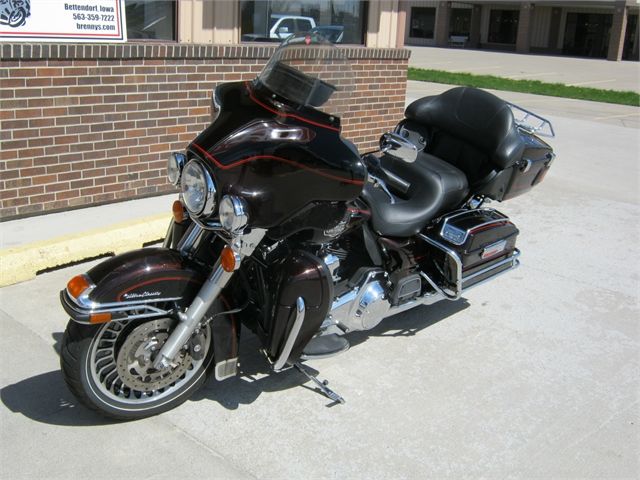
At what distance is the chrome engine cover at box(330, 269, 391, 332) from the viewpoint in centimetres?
395

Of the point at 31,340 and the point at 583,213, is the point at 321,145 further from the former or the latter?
the point at 583,213

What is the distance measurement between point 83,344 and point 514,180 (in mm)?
2907

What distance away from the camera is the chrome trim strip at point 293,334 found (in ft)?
11.5

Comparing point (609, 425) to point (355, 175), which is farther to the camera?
point (609, 425)

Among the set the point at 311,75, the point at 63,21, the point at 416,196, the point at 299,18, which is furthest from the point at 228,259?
the point at 299,18

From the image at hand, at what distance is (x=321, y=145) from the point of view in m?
3.43

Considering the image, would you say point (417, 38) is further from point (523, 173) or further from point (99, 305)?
point (99, 305)

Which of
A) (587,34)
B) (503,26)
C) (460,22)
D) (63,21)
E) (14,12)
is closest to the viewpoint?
(14,12)

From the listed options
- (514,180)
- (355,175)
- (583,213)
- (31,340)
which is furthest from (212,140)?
(583,213)

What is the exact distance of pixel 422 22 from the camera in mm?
46938

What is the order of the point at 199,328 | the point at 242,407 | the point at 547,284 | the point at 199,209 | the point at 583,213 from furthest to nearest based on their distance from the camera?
the point at 583,213
the point at 547,284
the point at 242,407
the point at 199,328
the point at 199,209

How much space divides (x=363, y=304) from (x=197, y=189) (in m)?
1.22

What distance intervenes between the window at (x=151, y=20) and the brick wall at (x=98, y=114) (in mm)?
260

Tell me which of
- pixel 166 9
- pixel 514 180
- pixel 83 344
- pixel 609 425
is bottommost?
pixel 609 425
